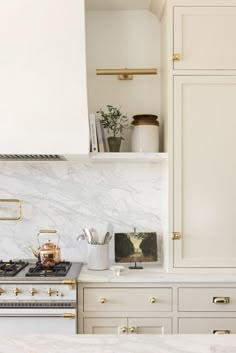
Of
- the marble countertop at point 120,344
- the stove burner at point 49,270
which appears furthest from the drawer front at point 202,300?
the marble countertop at point 120,344

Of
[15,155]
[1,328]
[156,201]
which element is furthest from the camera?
[156,201]

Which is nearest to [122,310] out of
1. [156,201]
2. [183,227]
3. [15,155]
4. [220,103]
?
[183,227]

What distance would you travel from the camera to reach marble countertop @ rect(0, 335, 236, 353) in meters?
1.12

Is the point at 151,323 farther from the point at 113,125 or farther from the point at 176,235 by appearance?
the point at 113,125

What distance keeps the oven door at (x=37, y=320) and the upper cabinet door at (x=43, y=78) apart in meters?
0.90

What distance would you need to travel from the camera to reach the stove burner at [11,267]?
2412 millimetres

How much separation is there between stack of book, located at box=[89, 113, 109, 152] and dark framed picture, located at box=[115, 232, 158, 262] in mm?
590

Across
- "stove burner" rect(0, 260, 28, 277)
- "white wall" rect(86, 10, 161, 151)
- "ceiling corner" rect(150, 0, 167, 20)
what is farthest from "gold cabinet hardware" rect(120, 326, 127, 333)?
"ceiling corner" rect(150, 0, 167, 20)

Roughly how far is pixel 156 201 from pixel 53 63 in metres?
1.14

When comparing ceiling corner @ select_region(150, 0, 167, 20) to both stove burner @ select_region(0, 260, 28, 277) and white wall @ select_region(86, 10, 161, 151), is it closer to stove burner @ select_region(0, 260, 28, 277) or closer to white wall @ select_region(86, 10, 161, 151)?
white wall @ select_region(86, 10, 161, 151)

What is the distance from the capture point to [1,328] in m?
2.33

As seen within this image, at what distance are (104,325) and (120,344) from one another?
1.30 m

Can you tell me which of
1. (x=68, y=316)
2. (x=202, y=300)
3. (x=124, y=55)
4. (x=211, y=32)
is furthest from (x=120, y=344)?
(x=124, y=55)

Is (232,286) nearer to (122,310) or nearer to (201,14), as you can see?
(122,310)
